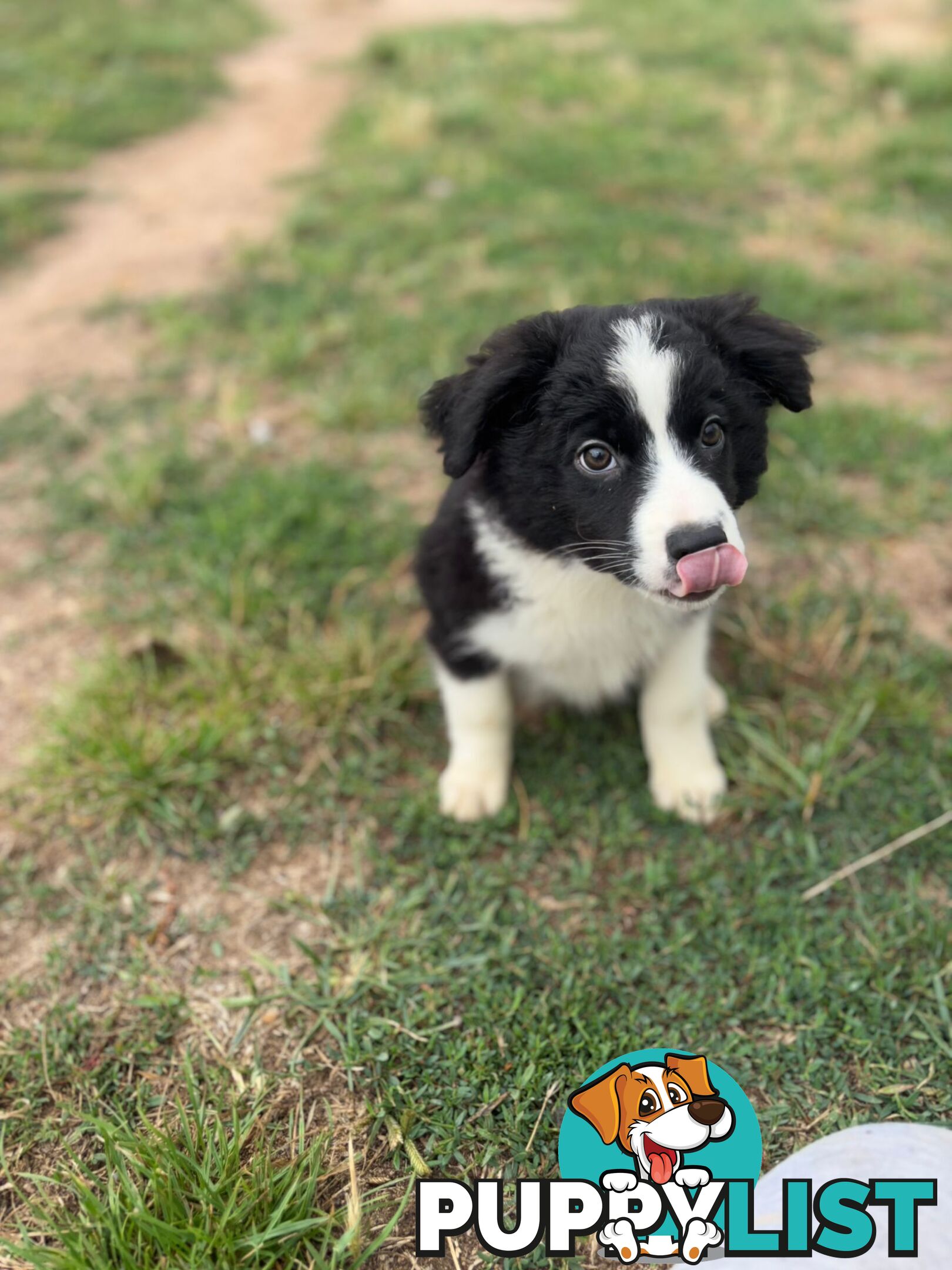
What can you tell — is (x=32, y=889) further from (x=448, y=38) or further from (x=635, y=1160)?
(x=448, y=38)

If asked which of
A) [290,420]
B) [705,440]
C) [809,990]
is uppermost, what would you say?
[705,440]

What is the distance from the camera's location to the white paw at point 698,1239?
175 centimetres

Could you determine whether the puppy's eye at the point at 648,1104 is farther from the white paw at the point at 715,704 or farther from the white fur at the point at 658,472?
the white paw at the point at 715,704

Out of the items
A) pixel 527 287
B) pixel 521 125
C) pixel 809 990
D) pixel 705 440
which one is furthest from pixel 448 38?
pixel 809 990

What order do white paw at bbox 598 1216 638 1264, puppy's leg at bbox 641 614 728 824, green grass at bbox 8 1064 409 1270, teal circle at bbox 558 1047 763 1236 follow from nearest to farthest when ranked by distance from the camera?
green grass at bbox 8 1064 409 1270, white paw at bbox 598 1216 638 1264, teal circle at bbox 558 1047 763 1236, puppy's leg at bbox 641 614 728 824

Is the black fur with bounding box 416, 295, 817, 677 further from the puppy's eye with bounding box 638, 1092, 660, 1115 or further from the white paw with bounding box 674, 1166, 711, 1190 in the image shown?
the white paw with bounding box 674, 1166, 711, 1190

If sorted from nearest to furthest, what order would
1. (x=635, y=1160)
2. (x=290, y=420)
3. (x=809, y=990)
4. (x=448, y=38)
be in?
(x=635, y=1160)
(x=809, y=990)
(x=290, y=420)
(x=448, y=38)

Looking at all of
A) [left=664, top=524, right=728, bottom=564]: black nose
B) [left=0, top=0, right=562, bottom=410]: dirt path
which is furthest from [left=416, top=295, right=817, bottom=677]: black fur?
[left=0, top=0, right=562, bottom=410]: dirt path

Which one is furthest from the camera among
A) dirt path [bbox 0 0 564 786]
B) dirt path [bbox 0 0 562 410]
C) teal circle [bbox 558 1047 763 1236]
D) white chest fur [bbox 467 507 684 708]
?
dirt path [bbox 0 0 562 410]

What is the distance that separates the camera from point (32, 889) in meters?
2.49

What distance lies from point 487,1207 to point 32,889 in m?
1.41

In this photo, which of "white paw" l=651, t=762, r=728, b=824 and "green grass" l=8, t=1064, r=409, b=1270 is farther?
"white paw" l=651, t=762, r=728, b=824

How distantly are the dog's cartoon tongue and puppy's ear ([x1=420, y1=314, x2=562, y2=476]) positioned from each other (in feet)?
4.70

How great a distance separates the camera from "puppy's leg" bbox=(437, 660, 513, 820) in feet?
8.64
